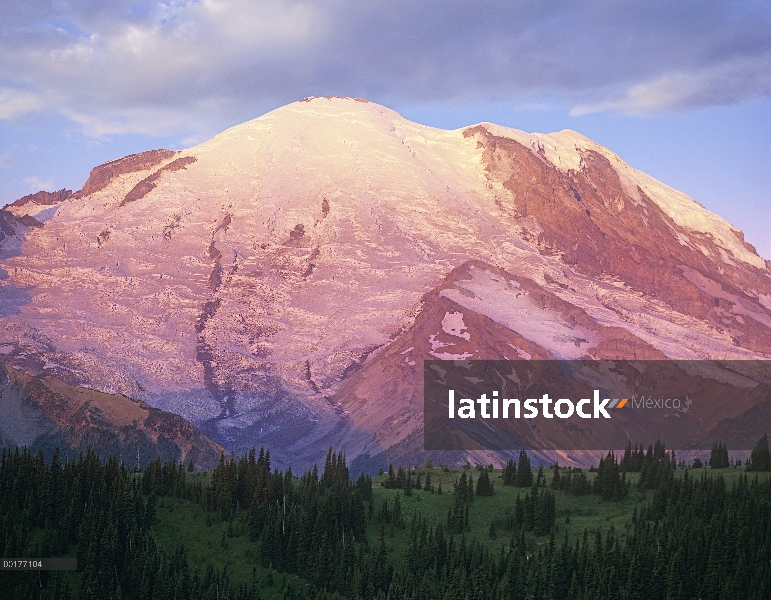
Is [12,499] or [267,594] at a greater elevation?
[12,499]

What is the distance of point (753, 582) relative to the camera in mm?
185125

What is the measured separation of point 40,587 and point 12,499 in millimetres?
20675

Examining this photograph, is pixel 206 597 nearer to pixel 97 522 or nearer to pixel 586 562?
pixel 97 522

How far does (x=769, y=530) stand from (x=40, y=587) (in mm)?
99918

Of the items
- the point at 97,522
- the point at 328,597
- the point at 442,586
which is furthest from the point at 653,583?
the point at 97,522

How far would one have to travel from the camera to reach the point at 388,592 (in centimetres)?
19550

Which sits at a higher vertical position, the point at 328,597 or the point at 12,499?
the point at 12,499

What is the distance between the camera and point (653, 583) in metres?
188

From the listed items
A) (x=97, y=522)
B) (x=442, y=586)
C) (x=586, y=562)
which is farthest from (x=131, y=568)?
(x=586, y=562)

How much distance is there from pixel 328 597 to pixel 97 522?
34.1m

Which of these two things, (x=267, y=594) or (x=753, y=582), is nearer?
(x=753, y=582)

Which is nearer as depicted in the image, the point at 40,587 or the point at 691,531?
the point at 40,587

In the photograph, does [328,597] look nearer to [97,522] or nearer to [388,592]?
[388,592]

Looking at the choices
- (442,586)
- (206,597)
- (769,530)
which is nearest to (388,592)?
(442,586)
